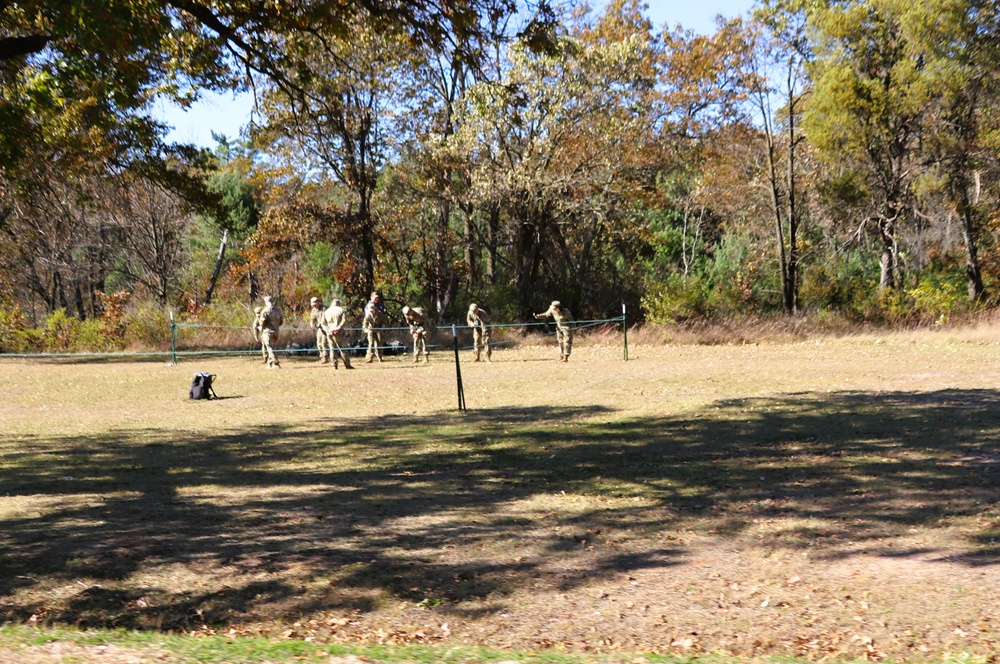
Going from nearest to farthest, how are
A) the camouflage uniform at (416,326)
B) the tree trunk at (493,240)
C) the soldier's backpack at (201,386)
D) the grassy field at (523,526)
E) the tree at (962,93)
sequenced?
the grassy field at (523,526) < the soldier's backpack at (201,386) < the camouflage uniform at (416,326) < the tree at (962,93) < the tree trunk at (493,240)

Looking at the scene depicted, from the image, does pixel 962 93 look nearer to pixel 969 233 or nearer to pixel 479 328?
pixel 969 233

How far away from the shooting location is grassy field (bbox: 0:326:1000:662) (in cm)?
696

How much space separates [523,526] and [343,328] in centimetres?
1717

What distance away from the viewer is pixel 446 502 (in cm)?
1074

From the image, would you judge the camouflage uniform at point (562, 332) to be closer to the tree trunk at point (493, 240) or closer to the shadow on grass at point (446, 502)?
the shadow on grass at point (446, 502)

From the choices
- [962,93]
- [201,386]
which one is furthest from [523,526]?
[962,93]

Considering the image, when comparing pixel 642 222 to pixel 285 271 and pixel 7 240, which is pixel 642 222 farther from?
pixel 7 240

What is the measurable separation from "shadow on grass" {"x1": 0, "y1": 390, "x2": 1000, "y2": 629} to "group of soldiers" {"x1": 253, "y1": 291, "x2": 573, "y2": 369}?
32.8ft

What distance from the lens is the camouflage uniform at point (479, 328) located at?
2732cm

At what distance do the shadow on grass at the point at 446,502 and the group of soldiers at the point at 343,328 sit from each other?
1000 centimetres

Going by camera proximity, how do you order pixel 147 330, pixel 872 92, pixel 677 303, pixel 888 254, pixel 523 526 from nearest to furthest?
pixel 523 526
pixel 872 92
pixel 677 303
pixel 888 254
pixel 147 330

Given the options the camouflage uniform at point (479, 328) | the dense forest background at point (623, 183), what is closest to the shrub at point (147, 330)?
the dense forest background at point (623, 183)

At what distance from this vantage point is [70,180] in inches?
1291

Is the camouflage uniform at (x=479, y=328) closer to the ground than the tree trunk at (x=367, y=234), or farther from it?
closer to the ground
